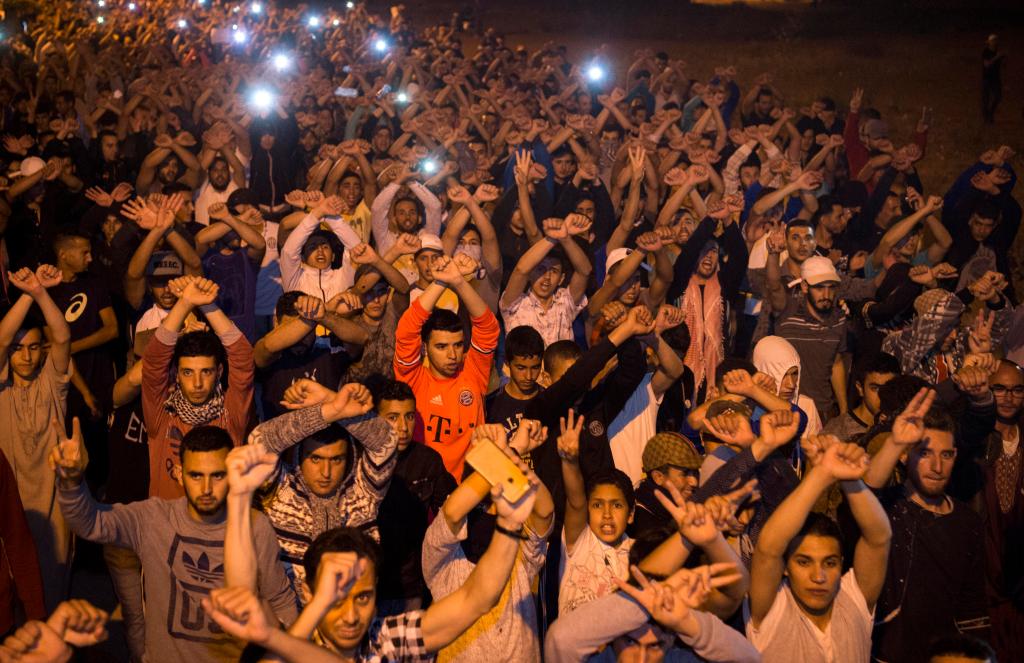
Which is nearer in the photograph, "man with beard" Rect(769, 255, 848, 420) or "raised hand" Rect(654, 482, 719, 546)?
"raised hand" Rect(654, 482, 719, 546)

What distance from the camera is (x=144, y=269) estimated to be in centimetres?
721

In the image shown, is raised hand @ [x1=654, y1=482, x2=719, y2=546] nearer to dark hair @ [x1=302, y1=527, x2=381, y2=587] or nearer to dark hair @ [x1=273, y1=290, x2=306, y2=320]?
dark hair @ [x1=302, y1=527, x2=381, y2=587]

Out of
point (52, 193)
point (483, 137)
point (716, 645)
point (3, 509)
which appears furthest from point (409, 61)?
point (716, 645)

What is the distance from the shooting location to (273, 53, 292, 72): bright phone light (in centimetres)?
1967

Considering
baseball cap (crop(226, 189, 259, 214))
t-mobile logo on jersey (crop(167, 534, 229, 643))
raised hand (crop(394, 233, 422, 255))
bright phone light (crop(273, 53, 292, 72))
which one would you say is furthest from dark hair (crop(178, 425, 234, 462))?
bright phone light (crop(273, 53, 292, 72))

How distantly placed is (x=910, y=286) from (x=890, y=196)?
329 cm

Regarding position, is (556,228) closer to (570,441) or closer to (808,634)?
(570,441)

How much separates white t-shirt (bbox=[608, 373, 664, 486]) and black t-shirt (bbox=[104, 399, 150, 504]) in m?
2.64

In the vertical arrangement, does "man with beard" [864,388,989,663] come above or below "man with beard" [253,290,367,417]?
below

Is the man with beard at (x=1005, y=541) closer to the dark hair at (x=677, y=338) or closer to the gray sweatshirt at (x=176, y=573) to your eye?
the dark hair at (x=677, y=338)

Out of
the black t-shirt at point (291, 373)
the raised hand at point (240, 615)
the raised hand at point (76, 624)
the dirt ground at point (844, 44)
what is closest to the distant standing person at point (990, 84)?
the dirt ground at point (844, 44)

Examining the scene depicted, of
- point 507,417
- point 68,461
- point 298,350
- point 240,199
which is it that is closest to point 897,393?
point 507,417

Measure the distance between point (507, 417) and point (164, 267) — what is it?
9.96 ft

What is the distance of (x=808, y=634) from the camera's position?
160 inches
